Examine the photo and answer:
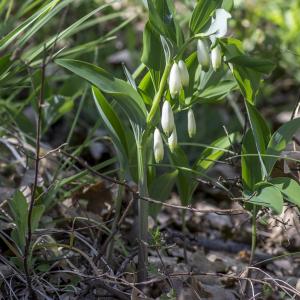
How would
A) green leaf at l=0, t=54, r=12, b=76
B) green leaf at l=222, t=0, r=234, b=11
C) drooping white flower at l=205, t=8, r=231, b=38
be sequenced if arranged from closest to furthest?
drooping white flower at l=205, t=8, r=231, b=38, green leaf at l=222, t=0, r=234, b=11, green leaf at l=0, t=54, r=12, b=76

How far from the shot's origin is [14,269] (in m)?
1.42

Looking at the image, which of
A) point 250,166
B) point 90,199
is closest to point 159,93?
point 250,166

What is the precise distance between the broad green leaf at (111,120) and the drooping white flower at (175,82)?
20 centimetres

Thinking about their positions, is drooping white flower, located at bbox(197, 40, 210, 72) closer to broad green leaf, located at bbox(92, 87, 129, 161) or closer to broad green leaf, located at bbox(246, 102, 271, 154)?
broad green leaf, located at bbox(246, 102, 271, 154)

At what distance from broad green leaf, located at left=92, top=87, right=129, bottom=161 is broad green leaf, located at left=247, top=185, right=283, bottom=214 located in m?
0.31

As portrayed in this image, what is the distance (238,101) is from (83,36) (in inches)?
33.6

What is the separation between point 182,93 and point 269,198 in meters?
0.30

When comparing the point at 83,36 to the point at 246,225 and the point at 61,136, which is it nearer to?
the point at 61,136

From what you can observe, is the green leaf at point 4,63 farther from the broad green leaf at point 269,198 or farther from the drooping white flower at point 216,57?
the broad green leaf at point 269,198

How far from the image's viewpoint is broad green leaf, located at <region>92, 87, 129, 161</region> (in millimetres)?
1415

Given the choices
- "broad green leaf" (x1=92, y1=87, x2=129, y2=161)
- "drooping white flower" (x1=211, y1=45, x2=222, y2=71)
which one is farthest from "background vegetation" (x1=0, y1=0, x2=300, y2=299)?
"drooping white flower" (x1=211, y1=45, x2=222, y2=71)

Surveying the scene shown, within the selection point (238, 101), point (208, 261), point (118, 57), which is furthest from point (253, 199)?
point (118, 57)

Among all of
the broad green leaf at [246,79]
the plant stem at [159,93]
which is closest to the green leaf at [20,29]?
→ the plant stem at [159,93]

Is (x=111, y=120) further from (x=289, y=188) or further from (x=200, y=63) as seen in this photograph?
(x=289, y=188)
